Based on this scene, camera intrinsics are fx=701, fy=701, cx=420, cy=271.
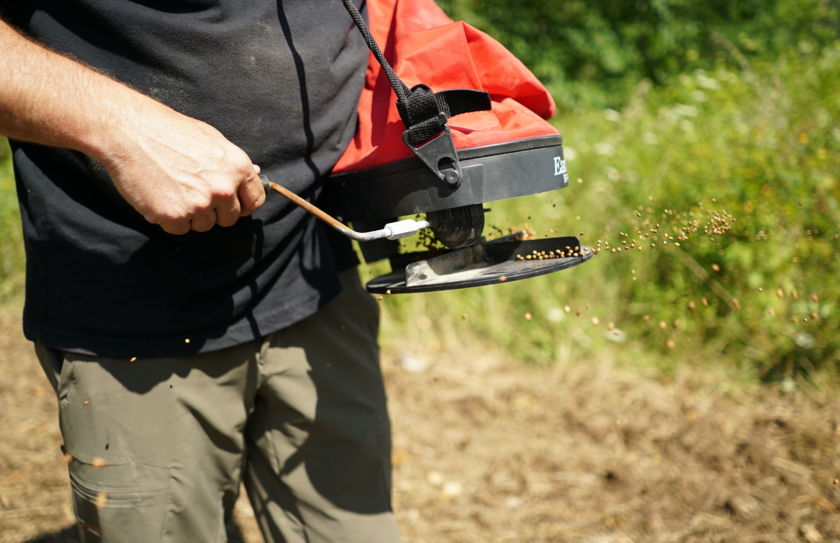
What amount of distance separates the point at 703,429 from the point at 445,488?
47.4 inches

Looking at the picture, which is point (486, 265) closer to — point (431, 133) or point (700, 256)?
point (431, 133)

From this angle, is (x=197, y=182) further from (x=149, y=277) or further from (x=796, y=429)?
(x=796, y=429)

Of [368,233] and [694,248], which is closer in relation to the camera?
[368,233]

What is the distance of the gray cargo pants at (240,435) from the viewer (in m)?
1.40

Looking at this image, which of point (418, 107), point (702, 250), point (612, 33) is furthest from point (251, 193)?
point (612, 33)

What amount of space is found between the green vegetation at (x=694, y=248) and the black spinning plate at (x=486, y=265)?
0.91 meters

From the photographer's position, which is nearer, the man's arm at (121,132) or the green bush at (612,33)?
the man's arm at (121,132)

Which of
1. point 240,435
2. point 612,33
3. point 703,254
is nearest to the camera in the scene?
point 240,435

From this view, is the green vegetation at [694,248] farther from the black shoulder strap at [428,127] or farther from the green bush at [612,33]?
the green bush at [612,33]

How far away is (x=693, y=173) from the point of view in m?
3.72

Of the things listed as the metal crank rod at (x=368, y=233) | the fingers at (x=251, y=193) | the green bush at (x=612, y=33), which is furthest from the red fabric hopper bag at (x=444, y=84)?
the green bush at (x=612, y=33)

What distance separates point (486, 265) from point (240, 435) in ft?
2.21

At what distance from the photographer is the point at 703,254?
11.4ft

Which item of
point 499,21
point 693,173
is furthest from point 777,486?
point 499,21
